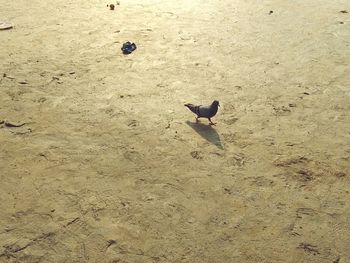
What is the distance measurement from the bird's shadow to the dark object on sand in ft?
8.32

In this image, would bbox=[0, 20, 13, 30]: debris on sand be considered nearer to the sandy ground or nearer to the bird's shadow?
the sandy ground

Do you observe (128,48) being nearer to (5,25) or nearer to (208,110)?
(208,110)

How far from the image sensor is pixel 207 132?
5512 mm

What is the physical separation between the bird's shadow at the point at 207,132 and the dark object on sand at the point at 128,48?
2535 mm

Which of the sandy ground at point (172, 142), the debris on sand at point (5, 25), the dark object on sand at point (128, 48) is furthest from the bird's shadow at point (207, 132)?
the debris on sand at point (5, 25)

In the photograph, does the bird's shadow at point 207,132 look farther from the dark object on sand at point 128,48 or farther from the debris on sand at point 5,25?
the debris on sand at point 5,25

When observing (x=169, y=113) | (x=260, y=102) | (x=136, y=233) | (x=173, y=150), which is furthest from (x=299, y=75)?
(x=136, y=233)

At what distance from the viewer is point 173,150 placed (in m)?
5.13

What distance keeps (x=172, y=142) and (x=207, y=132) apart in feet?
1.81

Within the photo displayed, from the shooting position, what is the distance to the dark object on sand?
7.55 metres

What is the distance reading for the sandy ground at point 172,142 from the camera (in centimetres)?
396

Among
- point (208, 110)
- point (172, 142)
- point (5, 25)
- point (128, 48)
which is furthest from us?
point (5, 25)

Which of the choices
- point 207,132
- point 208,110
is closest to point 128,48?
point 208,110

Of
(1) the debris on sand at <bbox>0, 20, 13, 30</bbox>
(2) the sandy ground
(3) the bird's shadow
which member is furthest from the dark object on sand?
(1) the debris on sand at <bbox>0, 20, 13, 30</bbox>
